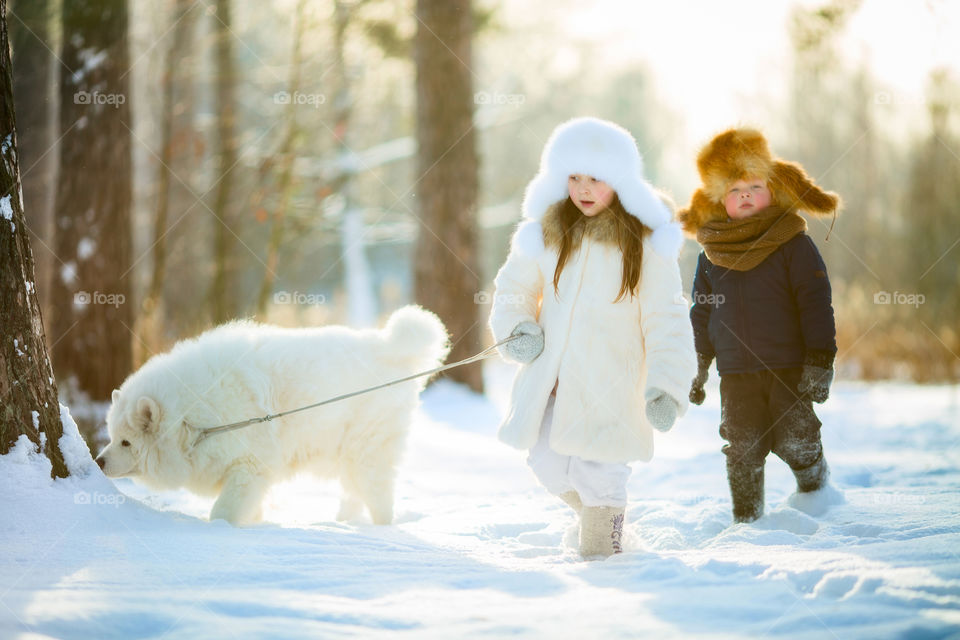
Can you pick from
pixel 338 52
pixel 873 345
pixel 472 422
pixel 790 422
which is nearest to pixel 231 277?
pixel 338 52

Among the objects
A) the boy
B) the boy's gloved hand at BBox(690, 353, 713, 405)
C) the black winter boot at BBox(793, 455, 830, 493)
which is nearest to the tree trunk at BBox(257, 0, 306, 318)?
the boy's gloved hand at BBox(690, 353, 713, 405)

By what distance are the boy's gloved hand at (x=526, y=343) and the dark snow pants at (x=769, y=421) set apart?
1.22m

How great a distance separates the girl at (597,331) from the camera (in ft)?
11.8

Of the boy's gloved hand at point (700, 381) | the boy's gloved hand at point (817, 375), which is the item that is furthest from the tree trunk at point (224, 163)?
the boy's gloved hand at point (817, 375)

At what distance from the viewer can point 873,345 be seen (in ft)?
40.6

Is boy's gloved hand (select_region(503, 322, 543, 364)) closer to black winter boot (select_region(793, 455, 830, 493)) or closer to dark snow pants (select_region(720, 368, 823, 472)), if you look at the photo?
dark snow pants (select_region(720, 368, 823, 472))

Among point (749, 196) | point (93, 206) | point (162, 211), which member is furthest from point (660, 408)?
point (162, 211)

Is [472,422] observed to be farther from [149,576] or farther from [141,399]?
[149,576]

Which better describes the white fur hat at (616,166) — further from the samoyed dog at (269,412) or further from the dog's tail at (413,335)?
the samoyed dog at (269,412)

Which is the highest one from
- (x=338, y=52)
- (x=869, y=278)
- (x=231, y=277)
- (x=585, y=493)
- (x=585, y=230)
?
(x=338, y=52)

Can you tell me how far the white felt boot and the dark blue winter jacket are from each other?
3.88ft

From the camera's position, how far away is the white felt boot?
3627mm

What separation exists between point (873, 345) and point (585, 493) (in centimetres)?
1032

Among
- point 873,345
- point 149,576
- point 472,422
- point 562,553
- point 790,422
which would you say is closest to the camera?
point 149,576
